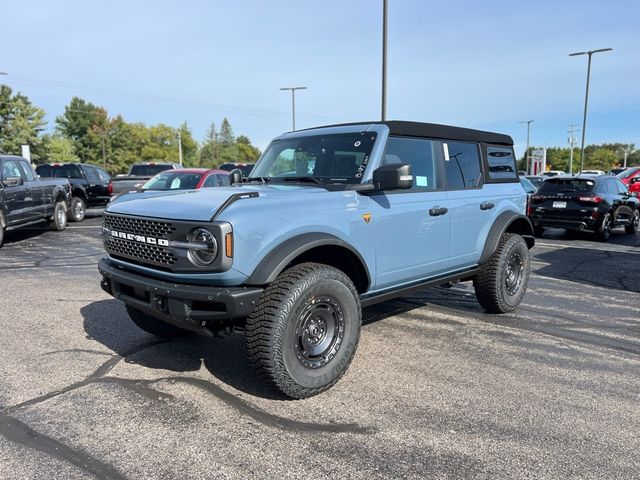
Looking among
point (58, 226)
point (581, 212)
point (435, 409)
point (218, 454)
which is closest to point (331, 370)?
point (435, 409)

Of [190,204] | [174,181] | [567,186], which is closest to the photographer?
[190,204]

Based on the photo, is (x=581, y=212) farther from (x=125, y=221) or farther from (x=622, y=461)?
(x=125, y=221)

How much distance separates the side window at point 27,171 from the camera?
11.5 metres

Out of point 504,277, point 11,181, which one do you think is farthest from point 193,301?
point 11,181

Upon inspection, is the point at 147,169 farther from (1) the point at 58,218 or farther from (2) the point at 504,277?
(2) the point at 504,277

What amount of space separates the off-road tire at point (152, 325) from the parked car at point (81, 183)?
12566 millimetres

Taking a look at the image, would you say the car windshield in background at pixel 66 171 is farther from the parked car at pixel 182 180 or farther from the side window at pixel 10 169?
the parked car at pixel 182 180

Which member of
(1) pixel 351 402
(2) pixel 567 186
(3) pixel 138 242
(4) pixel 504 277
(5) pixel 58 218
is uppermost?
(2) pixel 567 186

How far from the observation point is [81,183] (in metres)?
16.2

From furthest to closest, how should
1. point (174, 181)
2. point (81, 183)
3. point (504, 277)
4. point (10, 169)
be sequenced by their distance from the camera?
point (81, 183) → point (174, 181) → point (10, 169) → point (504, 277)

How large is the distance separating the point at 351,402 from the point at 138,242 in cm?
188

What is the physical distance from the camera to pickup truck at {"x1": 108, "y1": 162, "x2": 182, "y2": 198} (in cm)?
1733

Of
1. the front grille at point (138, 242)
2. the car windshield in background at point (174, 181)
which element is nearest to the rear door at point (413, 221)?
the front grille at point (138, 242)

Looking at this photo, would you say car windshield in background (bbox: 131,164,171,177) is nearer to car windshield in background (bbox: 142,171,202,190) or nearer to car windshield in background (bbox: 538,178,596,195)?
car windshield in background (bbox: 142,171,202,190)
